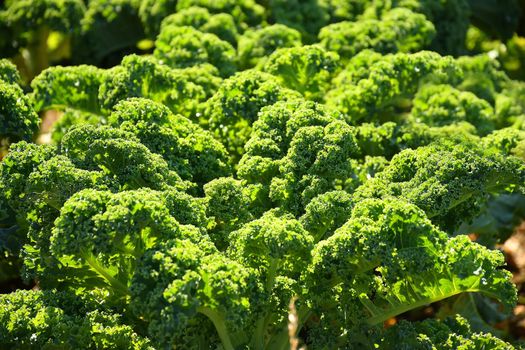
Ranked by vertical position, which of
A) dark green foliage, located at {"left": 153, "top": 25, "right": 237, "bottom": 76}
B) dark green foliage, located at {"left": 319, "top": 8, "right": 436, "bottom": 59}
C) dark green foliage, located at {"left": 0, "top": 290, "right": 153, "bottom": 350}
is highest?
dark green foliage, located at {"left": 153, "top": 25, "right": 237, "bottom": 76}

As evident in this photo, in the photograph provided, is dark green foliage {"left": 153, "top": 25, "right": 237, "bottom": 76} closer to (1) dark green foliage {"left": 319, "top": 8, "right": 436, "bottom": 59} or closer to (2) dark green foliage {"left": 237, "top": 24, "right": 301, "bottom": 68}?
(2) dark green foliage {"left": 237, "top": 24, "right": 301, "bottom": 68}

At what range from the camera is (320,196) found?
4.91 m

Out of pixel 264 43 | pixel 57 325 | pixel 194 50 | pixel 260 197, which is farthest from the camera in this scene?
pixel 264 43

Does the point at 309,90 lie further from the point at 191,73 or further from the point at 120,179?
the point at 120,179

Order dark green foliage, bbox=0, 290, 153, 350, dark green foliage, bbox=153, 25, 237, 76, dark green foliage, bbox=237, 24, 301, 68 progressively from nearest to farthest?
dark green foliage, bbox=0, 290, 153, 350, dark green foliage, bbox=153, 25, 237, 76, dark green foliage, bbox=237, 24, 301, 68

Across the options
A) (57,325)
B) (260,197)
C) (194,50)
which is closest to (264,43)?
(194,50)

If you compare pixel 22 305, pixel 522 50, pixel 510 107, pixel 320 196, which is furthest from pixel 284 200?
pixel 522 50

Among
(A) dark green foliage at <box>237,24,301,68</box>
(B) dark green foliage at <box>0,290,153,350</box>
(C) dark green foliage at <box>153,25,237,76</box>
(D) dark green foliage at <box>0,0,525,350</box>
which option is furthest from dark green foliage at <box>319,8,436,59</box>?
(B) dark green foliage at <box>0,290,153,350</box>

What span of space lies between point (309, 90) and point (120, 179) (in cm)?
203

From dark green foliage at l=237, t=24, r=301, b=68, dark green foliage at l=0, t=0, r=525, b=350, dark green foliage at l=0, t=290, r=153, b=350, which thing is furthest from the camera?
dark green foliage at l=237, t=24, r=301, b=68

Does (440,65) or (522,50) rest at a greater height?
(440,65)

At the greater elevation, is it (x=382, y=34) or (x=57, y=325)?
(x=57, y=325)

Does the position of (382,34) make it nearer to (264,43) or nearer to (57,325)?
(264,43)

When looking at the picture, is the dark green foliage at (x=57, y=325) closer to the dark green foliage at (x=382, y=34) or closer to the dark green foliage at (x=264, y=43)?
the dark green foliage at (x=264, y=43)
